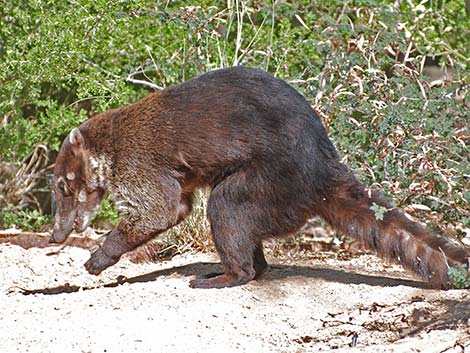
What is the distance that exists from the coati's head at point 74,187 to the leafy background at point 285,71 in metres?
0.83

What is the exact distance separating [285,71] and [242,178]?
216 cm

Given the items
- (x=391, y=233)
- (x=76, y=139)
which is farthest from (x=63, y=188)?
(x=391, y=233)

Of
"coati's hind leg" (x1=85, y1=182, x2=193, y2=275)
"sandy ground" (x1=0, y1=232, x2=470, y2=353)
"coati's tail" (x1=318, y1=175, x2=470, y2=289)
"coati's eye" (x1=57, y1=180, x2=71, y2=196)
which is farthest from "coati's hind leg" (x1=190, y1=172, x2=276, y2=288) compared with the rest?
"coati's eye" (x1=57, y1=180, x2=71, y2=196)

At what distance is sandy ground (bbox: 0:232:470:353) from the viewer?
5.46 meters

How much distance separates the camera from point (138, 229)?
6855 millimetres

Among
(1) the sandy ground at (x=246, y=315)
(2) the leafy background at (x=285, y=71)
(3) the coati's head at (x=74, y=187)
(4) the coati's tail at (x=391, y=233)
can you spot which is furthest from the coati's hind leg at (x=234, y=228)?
(3) the coati's head at (x=74, y=187)

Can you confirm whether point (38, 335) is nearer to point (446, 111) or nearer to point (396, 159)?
point (396, 159)

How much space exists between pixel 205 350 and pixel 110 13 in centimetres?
369

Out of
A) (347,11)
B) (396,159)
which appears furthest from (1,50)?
(396,159)

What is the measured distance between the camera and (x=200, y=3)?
8.68m

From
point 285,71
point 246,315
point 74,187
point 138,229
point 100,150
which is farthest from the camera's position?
point 285,71

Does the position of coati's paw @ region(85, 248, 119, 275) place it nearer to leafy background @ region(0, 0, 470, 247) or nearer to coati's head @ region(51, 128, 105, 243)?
coati's head @ region(51, 128, 105, 243)

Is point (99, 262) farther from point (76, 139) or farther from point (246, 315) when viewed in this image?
point (246, 315)

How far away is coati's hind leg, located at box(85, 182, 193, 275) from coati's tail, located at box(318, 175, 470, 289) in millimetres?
1122
